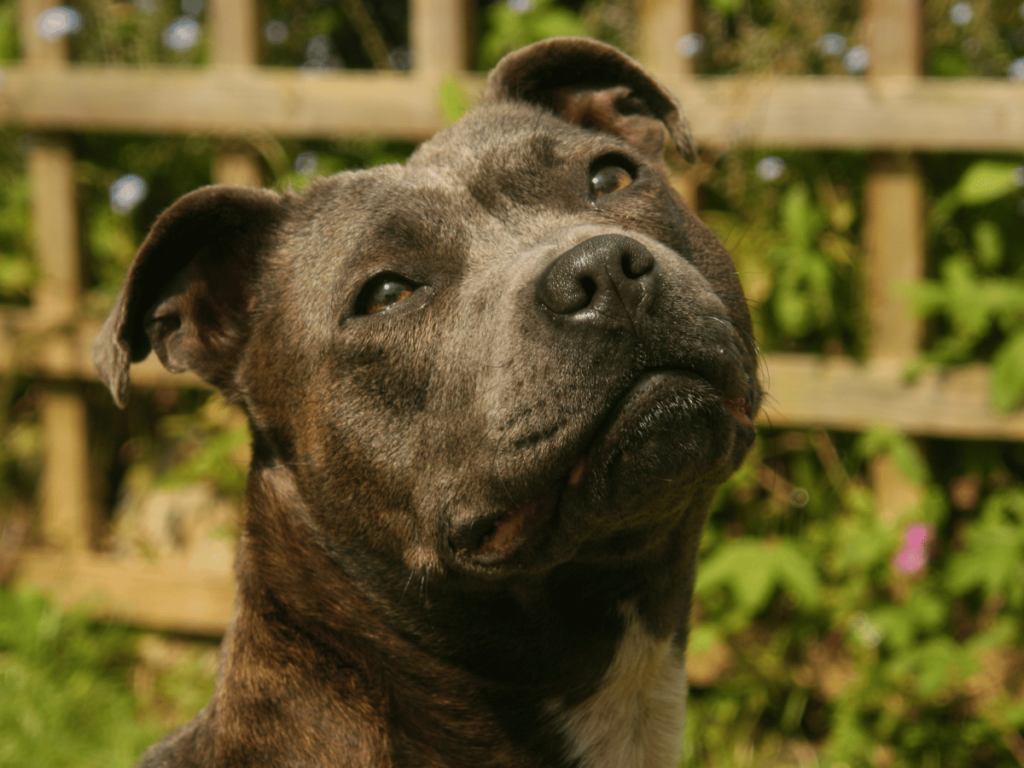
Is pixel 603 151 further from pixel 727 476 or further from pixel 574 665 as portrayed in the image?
pixel 574 665

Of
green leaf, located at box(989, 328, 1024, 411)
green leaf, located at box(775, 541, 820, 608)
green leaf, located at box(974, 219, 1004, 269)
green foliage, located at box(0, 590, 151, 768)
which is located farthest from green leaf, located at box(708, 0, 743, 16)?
green foliage, located at box(0, 590, 151, 768)

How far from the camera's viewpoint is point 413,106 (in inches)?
197

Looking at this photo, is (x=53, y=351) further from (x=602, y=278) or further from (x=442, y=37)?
Result: (x=602, y=278)

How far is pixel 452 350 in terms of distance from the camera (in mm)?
2617

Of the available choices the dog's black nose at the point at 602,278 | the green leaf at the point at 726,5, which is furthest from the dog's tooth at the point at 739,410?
the green leaf at the point at 726,5

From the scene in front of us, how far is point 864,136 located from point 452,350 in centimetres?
265

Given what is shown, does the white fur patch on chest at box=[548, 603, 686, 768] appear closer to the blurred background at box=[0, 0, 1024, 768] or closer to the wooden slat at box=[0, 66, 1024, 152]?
the blurred background at box=[0, 0, 1024, 768]

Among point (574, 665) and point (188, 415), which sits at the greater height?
point (574, 665)

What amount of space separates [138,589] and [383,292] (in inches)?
137

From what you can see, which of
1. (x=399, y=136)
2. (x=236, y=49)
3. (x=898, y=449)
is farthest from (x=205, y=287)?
(x=898, y=449)

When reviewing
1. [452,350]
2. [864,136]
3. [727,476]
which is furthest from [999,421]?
[452,350]

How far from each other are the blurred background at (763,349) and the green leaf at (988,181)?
0.01 metres

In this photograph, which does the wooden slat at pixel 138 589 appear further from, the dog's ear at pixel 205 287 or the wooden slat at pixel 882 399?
the wooden slat at pixel 882 399

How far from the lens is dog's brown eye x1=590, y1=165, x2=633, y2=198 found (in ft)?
9.71
